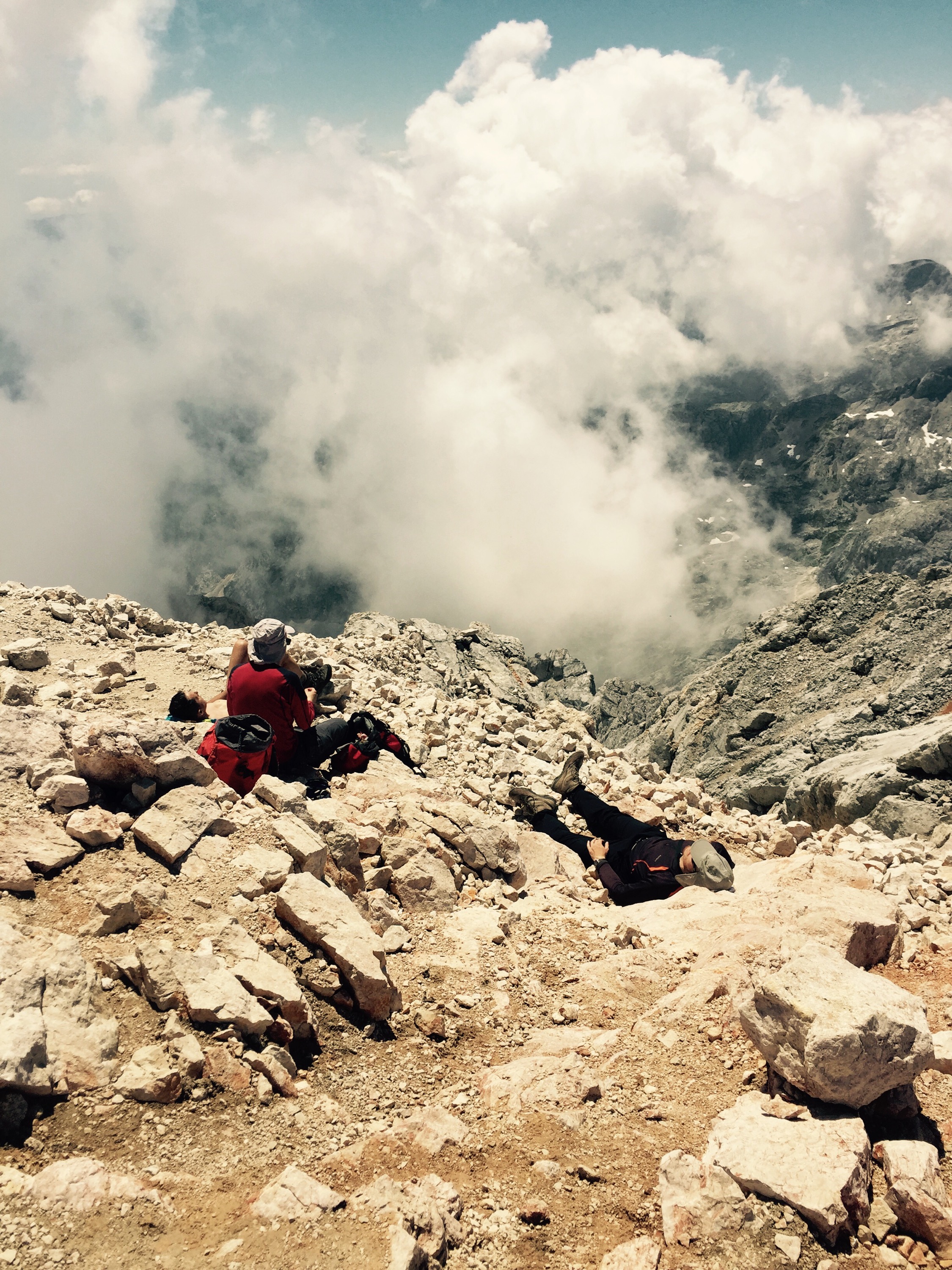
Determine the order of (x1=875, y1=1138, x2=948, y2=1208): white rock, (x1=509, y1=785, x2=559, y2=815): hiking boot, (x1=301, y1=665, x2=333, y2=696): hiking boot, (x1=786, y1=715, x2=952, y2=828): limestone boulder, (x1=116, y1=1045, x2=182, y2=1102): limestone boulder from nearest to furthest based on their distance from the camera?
(x1=875, y1=1138, x2=948, y2=1208): white rock → (x1=116, y1=1045, x2=182, y2=1102): limestone boulder → (x1=509, y1=785, x2=559, y2=815): hiking boot → (x1=301, y1=665, x2=333, y2=696): hiking boot → (x1=786, y1=715, x2=952, y2=828): limestone boulder

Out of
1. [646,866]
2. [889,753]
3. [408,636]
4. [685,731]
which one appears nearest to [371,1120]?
[646,866]

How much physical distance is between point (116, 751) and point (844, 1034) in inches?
259

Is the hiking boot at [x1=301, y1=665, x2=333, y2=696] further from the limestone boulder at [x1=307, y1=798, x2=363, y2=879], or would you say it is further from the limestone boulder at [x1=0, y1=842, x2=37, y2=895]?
the limestone boulder at [x1=0, y1=842, x2=37, y2=895]

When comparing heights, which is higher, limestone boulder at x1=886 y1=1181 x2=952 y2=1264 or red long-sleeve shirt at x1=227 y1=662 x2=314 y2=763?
red long-sleeve shirt at x1=227 y1=662 x2=314 y2=763

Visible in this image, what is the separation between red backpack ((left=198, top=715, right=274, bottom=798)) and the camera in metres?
8.52

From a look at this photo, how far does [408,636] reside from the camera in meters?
22.8

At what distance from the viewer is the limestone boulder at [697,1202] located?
4234 mm

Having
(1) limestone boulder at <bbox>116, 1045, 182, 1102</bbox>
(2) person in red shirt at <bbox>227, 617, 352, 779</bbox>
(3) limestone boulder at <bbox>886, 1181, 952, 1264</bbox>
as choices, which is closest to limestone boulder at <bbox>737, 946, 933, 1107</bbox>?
(3) limestone boulder at <bbox>886, 1181, 952, 1264</bbox>

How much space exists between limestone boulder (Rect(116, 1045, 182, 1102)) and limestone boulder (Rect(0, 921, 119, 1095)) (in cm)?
12

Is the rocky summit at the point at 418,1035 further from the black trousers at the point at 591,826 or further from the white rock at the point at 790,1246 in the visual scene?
the black trousers at the point at 591,826

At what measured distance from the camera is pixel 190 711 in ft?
34.7

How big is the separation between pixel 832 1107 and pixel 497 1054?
2.54m

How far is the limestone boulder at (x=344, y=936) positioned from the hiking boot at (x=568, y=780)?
20.8 feet

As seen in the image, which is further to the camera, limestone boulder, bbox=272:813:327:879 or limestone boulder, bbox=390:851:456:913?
limestone boulder, bbox=390:851:456:913
